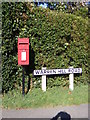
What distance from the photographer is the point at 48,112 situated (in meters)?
4.24

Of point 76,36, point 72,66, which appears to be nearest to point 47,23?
point 76,36

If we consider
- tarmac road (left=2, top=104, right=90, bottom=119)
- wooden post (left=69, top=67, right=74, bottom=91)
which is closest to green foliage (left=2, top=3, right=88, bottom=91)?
wooden post (left=69, top=67, right=74, bottom=91)

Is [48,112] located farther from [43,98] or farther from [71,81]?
[71,81]

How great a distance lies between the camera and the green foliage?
201 inches

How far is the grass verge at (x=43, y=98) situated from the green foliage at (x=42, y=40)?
46 cm

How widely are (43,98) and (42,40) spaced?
6.57 ft

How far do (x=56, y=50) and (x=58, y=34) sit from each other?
0.59m

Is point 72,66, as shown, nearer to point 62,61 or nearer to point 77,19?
point 62,61

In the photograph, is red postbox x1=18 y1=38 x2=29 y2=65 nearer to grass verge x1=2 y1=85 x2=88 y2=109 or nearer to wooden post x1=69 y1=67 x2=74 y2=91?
grass verge x1=2 y1=85 x2=88 y2=109

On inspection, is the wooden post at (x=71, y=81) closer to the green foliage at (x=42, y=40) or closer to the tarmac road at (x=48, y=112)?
the green foliage at (x=42, y=40)

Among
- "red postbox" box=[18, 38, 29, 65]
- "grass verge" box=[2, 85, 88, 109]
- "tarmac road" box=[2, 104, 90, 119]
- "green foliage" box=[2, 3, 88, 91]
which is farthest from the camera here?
"green foliage" box=[2, 3, 88, 91]

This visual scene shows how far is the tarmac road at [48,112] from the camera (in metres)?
4.02

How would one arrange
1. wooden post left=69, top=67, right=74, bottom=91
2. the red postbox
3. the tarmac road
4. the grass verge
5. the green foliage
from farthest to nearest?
wooden post left=69, top=67, right=74, bottom=91 → the green foliage → the red postbox → the grass verge → the tarmac road

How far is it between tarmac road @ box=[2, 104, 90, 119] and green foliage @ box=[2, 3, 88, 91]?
1286 mm
